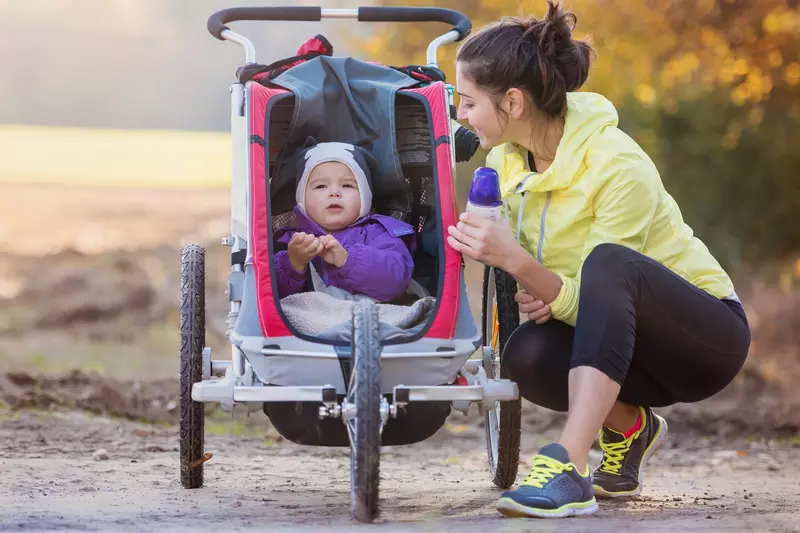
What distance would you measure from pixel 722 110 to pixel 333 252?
4.84 metres

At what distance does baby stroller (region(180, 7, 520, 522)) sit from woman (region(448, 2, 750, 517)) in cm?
21

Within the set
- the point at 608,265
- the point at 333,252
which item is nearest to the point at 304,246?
the point at 333,252

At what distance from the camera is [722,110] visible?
7.48 m

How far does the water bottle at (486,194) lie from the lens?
3.01 metres

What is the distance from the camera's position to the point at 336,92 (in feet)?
12.6

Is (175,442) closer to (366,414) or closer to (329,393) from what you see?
(329,393)

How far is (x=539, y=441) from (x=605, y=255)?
272 cm

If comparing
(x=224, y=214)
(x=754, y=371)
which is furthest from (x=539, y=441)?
(x=224, y=214)

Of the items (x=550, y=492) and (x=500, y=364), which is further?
(x=500, y=364)

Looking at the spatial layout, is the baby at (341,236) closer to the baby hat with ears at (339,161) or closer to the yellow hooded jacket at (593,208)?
the baby hat with ears at (339,161)

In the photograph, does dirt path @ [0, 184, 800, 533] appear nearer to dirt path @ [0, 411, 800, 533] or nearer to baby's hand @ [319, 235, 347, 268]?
dirt path @ [0, 411, 800, 533]

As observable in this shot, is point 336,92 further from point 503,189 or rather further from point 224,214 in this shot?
point 224,214

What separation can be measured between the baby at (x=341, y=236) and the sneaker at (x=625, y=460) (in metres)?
0.83

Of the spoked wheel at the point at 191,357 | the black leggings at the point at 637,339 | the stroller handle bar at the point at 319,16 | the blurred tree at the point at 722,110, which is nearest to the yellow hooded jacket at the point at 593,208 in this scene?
the black leggings at the point at 637,339
